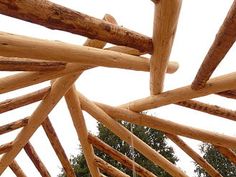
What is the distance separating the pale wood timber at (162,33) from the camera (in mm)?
2922

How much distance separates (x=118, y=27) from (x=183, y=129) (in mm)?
2326

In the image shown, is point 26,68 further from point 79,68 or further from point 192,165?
point 192,165

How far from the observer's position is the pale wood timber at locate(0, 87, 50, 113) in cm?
468

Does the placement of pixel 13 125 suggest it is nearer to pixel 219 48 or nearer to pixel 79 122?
pixel 79 122

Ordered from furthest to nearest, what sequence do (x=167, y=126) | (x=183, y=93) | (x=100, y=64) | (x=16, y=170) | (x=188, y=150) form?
(x=16, y=170) < (x=188, y=150) < (x=167, y=126) < (x=183, y=93) < (x=100, y=64)

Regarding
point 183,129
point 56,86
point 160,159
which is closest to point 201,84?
point 183,129

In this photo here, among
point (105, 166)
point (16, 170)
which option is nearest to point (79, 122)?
point (105, 166)

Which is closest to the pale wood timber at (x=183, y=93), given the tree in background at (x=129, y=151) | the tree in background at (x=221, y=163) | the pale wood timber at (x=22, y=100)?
the pale wood timber at (x=22, y=100)

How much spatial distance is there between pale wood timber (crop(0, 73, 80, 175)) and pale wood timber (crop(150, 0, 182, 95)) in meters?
0.89

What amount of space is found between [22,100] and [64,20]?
2.28 meters

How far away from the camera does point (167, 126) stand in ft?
16.3

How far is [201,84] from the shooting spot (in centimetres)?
399

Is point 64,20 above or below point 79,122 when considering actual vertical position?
below

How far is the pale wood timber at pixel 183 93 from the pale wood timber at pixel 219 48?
0.08 meters
